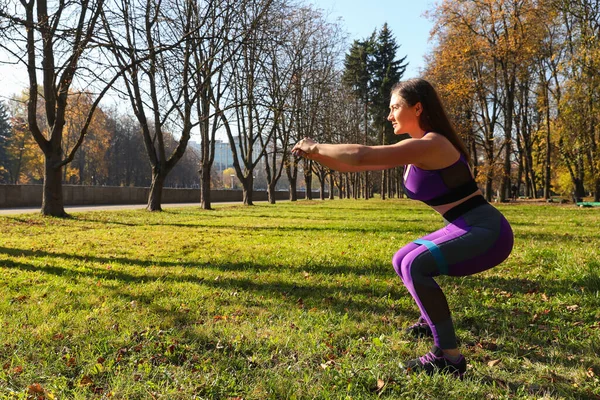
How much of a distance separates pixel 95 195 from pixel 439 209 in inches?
1257

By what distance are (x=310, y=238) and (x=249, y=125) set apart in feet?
64.0

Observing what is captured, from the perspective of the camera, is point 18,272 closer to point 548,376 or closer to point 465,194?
point 465,194

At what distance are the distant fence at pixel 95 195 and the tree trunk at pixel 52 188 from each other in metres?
11.7

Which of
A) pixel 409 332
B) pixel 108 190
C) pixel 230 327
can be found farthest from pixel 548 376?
pixel 108 190

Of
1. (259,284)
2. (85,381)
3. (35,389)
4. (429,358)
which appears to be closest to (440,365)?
(429,358)

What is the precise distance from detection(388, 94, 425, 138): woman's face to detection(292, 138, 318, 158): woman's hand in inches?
25.0

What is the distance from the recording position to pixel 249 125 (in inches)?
1085

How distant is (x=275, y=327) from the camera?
11.3 ft

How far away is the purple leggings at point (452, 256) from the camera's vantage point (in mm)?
2395

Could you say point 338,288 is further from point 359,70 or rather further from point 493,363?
point 359,70

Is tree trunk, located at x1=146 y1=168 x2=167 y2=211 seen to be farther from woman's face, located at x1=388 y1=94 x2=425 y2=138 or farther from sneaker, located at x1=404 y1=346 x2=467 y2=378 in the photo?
sneaker, located at x1=404 y1=346 x2=467 y2=378

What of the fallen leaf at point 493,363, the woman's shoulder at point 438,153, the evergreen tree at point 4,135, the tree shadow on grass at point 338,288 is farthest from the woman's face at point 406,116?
the evergreen tree at point 4,135

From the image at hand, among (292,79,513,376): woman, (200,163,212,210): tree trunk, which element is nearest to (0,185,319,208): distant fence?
(200,163,212,210): tree trunk

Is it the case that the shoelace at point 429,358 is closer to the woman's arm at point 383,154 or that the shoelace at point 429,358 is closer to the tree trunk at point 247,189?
the woman's arm at point 383,154
